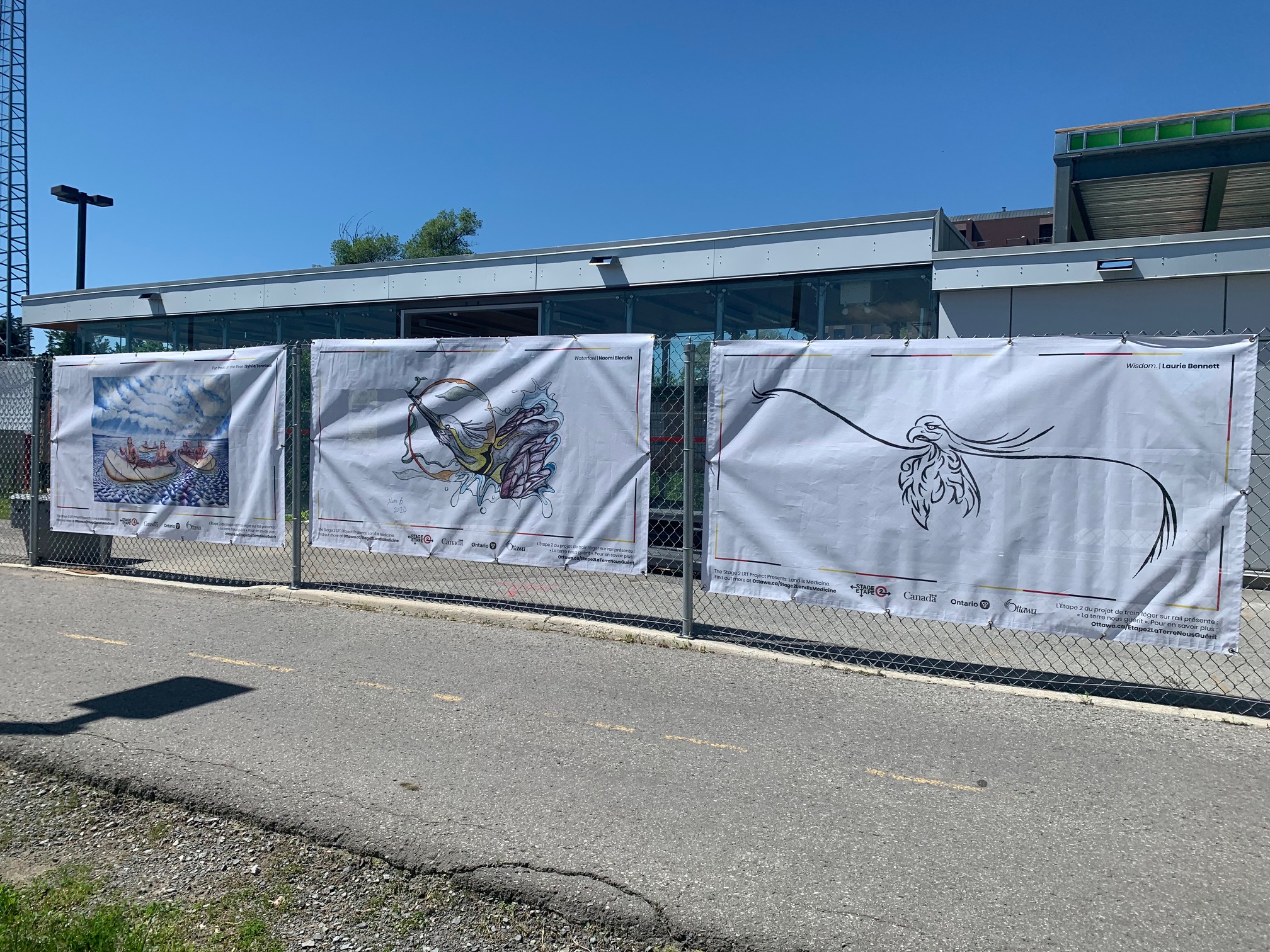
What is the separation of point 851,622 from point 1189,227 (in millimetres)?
15039

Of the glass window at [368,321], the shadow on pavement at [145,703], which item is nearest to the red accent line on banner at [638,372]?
the shadow on pavement at [145,703]

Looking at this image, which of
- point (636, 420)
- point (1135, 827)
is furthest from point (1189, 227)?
point (1135, 827)

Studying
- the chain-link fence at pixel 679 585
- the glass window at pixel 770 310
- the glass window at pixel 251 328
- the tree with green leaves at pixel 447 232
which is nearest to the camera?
the chain-link fence at pixel 679 585

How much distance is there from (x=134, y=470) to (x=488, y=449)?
13.2ft

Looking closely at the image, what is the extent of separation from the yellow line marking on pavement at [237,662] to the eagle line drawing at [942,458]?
13.2 feet

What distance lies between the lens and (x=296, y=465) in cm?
772

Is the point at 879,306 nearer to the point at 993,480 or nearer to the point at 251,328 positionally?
the point at 993,480

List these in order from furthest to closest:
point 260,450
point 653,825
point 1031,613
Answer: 1. point 260,450
2. point 1031,613
3. point 653,825

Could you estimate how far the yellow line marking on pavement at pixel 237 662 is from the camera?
18.9 ft

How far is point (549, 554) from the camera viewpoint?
6895 mm

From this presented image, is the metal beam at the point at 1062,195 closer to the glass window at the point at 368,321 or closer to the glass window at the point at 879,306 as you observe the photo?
the glass window at the point at 879,306

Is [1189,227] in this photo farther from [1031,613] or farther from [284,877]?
[284,877]

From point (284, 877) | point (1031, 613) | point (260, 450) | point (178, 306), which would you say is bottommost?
point (284, 877)

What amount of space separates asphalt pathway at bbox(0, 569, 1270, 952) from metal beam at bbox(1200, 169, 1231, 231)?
11.7 meters
